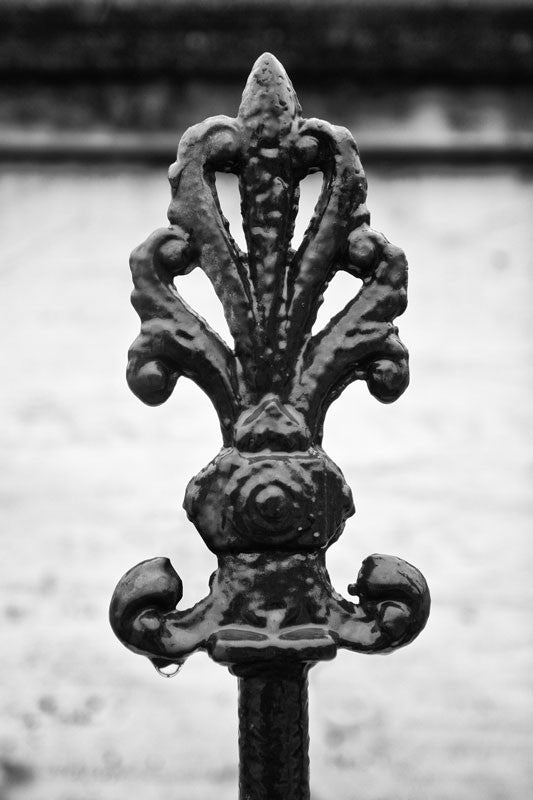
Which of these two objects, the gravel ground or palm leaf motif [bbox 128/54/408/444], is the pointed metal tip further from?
the gravel ground

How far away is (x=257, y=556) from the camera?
48cm

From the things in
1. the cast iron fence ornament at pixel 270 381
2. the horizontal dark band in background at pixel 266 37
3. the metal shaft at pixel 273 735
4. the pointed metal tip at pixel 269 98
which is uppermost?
the horizontal dark band in background at pixel 266 37

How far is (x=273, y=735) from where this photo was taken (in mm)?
499

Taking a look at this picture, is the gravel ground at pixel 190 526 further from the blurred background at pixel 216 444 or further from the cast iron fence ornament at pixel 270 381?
the cast iron fence ornament at pixel 270 381

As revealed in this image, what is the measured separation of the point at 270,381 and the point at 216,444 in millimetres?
1339

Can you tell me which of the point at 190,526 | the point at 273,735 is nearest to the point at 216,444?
the point at 190,526

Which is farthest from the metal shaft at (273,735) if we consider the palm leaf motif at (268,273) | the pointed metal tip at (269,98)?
the pointed metal tip at (269,98)

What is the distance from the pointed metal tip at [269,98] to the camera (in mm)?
494

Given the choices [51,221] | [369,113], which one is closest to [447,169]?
[369,113]

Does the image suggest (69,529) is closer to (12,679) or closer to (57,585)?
(57,585)

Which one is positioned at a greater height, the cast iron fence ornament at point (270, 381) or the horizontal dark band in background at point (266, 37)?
the horizontal dark band in background at point (266, 37)

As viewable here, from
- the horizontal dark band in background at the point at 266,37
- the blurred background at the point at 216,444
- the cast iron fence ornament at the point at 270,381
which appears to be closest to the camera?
the cast iron fence ornament at the point at 270,381

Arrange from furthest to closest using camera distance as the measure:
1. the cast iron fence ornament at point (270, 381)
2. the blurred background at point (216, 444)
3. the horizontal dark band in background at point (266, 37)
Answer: the blurred background at point (216, 444) → the horizontal dark band in background at point (266, 37) → the cast iron fence ornament at point (270, 381)

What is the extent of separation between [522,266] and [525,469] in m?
0.46
